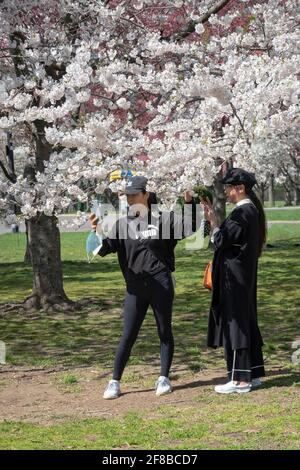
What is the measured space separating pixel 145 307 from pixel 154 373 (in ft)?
3.80

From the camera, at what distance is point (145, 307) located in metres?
7.49

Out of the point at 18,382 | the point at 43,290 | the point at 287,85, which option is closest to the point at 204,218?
the point at 287,85

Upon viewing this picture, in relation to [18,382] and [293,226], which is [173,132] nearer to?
[18,382]

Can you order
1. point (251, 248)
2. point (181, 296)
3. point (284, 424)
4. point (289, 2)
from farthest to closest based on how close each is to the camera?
point (181, 296)
point (289, 2)
point (251, 248)
point (284, 424)

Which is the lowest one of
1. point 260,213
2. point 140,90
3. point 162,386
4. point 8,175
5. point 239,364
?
point 162,386

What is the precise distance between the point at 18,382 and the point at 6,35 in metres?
4.65

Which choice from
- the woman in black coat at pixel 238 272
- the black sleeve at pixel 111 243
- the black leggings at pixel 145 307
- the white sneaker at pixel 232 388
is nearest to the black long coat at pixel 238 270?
the woman in black coat at pixel 238 272

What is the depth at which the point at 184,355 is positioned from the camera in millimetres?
9344

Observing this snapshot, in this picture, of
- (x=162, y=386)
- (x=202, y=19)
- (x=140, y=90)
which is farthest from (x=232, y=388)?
(x=202, y=19)

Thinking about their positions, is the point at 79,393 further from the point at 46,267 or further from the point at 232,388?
the point at 46,267

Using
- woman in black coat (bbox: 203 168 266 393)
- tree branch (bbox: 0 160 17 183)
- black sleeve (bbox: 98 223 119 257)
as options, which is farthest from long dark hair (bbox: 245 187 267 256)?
tree branch (bbox: 0 160 17 183)

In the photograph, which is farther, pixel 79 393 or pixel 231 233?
pixel 79 393

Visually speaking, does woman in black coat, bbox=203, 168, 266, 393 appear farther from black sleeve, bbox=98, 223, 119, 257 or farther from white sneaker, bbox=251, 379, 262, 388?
black sleeve, bbox=98, 223, 119, 257

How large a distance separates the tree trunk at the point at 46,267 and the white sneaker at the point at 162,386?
5538mm
